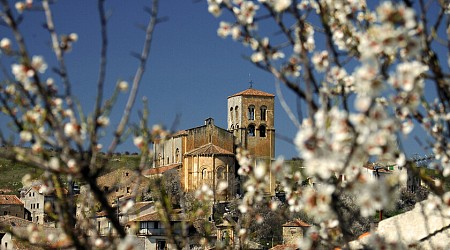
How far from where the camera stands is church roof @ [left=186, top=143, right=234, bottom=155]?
7019 centimetres

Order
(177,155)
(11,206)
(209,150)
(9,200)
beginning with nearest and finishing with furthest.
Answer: (209,150) < (11,206) < (9,200) < (177,155)

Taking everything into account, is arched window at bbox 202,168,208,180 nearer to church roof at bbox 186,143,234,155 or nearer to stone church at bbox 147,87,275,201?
stone church at bbox 147,87,275,201

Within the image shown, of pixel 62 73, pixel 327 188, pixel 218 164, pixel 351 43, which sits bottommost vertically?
pixel 327 188

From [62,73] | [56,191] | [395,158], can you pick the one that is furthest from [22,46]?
[395,158]

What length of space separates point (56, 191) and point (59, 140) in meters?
0.85

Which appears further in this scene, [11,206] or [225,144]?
[225,144]

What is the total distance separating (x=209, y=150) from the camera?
231ft

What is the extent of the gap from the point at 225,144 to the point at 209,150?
3.66 metres

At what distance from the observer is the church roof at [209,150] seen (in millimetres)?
70188

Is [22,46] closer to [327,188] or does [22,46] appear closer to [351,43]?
[327,188]

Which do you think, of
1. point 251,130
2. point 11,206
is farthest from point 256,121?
point 11,206

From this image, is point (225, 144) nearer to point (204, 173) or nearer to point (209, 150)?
point (209, 150)

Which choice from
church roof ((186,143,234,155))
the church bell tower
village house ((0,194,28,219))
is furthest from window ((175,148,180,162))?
village house ((0,194,28,219))

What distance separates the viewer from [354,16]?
4.62 meters
